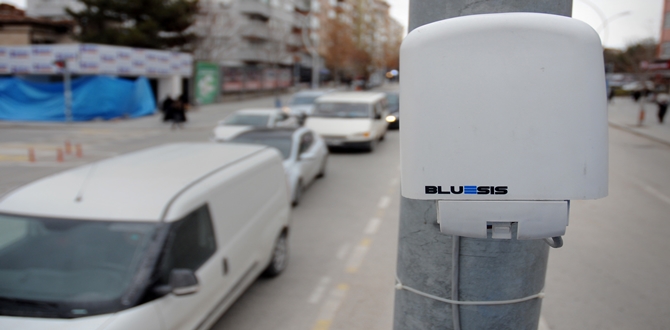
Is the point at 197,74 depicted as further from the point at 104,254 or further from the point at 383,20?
the point at 383,20

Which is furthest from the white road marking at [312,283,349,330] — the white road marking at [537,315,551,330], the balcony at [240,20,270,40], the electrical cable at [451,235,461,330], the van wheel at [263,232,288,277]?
the balcony at [240,20,270,40]

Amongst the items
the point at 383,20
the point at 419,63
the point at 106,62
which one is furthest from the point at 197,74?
the point at 383,20

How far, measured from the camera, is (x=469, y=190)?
1.67m

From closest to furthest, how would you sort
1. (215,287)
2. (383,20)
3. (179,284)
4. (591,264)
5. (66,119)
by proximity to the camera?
1. (179,284)
2. (215,287)
3. (591,264)
4. (66,119)
5. (383,20)

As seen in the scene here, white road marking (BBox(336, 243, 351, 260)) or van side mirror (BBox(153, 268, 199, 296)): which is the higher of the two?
van side mirror (BBox(153, 268, 199, 296))

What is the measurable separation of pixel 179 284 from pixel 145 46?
37.8m

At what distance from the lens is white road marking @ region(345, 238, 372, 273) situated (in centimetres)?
684

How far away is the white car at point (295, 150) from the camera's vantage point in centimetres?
1010

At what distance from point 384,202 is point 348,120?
7.02 meters

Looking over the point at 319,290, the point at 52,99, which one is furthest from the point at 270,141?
the point at 52,99

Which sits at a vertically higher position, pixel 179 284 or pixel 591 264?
pixel 179 284

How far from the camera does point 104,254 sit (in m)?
3.88

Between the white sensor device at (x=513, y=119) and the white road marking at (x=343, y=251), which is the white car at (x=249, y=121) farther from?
the white sensor device at (x=513, y=119)

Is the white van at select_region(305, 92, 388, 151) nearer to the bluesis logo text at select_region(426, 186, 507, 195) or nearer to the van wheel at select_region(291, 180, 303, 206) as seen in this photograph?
the van wheel at select_region(291, 180, 303, 206)
